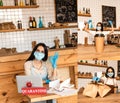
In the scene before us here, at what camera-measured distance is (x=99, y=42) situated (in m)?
3.57

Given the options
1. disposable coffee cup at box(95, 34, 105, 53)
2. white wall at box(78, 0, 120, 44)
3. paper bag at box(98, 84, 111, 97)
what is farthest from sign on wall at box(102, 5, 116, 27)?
paper bag at box(98, 84, 111, 97)

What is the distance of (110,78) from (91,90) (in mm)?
310

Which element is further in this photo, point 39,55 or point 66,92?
point 39,55

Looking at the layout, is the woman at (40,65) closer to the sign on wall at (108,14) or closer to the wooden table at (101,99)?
the wooden table at (101,99)

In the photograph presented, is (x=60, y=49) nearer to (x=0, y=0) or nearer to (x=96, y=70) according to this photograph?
(x=96, y=70)

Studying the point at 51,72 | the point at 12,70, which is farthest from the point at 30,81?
the point at 12,70

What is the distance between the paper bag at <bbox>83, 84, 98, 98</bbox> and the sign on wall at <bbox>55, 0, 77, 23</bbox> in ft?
3.03

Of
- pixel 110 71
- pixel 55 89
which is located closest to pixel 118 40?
pixel 110 71

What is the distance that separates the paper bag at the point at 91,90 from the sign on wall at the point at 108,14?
844 mm

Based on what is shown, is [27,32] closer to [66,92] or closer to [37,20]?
[37,20]

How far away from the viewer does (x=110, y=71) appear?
3.67m

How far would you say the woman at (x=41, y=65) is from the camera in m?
2.85

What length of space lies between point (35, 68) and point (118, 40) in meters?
1.35

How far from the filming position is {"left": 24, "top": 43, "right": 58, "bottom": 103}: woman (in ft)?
9.36
